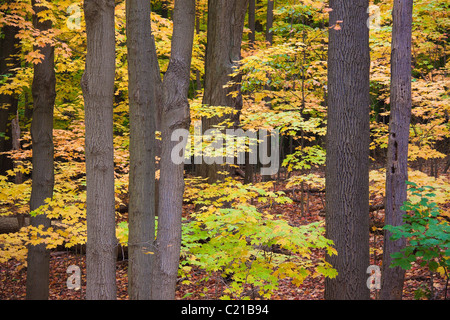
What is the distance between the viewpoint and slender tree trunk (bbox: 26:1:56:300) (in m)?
6.61

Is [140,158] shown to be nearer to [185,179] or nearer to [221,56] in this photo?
[185,179]

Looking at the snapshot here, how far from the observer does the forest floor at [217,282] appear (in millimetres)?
7547

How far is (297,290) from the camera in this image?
8.25 m

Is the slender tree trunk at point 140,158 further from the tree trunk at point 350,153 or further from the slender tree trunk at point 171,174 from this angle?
the tree trunk at point 350,153

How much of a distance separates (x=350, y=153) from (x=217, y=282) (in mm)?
4953

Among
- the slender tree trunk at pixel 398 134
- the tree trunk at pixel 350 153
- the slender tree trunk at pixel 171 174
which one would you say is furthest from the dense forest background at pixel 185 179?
the slender tree trunk at pixel 398 134

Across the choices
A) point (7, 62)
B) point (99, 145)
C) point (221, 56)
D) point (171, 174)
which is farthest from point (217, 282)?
point (7, 62)

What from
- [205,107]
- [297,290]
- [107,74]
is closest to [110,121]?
[107,74]

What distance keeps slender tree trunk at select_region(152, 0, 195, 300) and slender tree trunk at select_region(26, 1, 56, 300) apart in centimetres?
271

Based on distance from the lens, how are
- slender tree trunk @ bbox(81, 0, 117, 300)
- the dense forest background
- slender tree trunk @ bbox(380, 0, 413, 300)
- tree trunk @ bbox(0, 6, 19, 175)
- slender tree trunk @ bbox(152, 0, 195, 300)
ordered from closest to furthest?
slender tree trunk @ bbox(81, 0, 117, 300), the dense forest background, slender tree trunk @ bbox(152, 0, 195, 300), slender tree trunk @ bbox(380, 0, 413, 300), tree trunk @ bbox(0, 6, 19, 175)

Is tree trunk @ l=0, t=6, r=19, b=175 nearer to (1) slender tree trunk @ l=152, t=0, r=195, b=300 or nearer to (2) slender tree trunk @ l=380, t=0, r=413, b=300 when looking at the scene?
(1) slender tree trunk @ l=152, t=0, r=195, b=300

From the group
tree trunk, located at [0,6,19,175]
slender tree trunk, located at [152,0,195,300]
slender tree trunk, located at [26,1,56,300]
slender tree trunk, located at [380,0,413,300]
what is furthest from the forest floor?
tree trunk, located at [0,6,19,175]

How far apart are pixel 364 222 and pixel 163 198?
9.84 feet

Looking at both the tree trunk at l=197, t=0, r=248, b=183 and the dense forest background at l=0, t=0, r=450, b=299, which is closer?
the dense forest background at l=0, t=0, r=450, b=299
